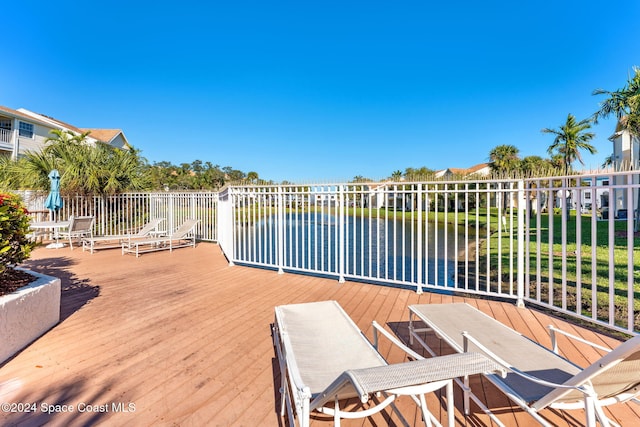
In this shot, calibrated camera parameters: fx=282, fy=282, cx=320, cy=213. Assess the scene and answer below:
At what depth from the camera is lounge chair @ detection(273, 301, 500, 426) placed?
1.30m

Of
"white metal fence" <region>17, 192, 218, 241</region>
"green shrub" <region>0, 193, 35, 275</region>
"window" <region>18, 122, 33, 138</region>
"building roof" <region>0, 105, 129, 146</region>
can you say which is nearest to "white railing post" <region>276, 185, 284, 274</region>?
"green shrub" <region>0, 193, 35, 275</region>

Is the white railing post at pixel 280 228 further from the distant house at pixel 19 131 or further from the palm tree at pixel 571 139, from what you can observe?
the palm tree at pixel 571 139

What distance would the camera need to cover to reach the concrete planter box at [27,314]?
98.3 inches

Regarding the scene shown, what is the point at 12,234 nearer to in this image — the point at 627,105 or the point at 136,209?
the point at 136,209

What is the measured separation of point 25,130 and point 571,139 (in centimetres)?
4958

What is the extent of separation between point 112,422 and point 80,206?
1180 centimetres

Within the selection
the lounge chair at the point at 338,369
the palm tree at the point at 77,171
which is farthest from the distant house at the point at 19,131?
the lounge chair at the point at 338,369

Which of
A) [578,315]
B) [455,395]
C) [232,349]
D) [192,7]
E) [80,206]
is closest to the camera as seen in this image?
[455,395]

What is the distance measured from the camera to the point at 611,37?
15.1 m

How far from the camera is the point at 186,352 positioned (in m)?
2.72

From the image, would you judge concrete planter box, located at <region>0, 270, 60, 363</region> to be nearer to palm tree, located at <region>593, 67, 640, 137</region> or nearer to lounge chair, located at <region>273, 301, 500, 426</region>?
lounge chair, located at <region>273, 301, 500, 426</region>

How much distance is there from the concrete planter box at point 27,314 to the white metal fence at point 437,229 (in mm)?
3325

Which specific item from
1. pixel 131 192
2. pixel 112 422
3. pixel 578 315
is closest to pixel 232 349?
pixel 112 422

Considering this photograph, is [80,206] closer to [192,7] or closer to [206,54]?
[192,7]
